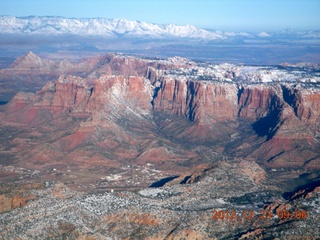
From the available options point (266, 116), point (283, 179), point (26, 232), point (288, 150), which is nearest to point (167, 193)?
point (26, 232)

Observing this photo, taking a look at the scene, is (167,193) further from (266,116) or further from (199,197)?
(266,116)
